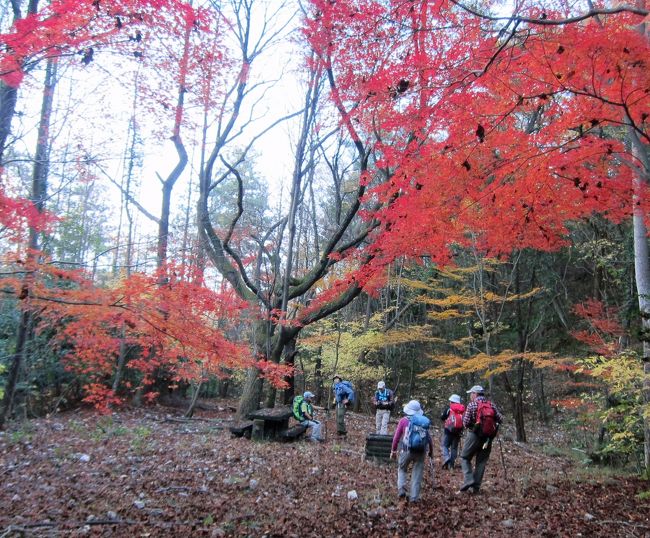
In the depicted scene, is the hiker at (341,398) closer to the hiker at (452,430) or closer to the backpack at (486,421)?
the hiker at (452,430)

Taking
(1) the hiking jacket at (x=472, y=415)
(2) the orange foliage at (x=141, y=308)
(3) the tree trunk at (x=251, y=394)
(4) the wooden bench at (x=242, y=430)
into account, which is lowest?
(4) the wooden bench at (x=242, y=430)

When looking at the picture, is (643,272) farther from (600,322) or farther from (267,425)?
(267,425)

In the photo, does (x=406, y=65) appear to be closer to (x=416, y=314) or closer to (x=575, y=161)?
(x=575, y=161)

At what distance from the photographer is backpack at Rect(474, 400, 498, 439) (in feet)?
22.6

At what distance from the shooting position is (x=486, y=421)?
22.7ft

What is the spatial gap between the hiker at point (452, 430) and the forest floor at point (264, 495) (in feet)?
1.85

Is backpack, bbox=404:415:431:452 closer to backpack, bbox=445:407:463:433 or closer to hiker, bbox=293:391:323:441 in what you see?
backpack, bbox=445:407:463:433

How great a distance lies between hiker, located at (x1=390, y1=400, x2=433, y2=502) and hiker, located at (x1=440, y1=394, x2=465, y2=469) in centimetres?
244

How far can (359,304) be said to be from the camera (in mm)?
24234

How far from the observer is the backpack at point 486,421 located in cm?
689

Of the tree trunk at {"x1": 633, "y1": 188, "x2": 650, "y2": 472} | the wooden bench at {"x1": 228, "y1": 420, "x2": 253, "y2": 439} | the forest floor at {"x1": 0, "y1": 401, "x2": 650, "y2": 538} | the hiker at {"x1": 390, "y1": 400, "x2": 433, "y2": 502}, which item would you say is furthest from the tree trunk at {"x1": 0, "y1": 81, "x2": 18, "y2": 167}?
the tree trunk at {"x1": 633, "y1": 188, "x2": 650, "y2": 472}

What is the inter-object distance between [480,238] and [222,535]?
1269 centimetres

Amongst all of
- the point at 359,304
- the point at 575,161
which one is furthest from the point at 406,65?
the point at 359,304

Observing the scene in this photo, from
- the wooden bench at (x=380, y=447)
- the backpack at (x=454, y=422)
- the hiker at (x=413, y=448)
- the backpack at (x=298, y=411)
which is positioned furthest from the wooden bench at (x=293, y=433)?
the hiker at (x=413, y=448)
